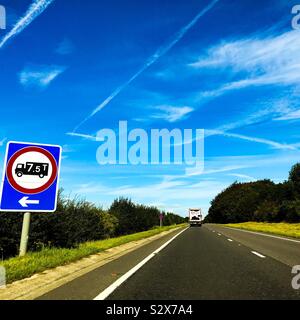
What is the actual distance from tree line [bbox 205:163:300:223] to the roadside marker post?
79290mm

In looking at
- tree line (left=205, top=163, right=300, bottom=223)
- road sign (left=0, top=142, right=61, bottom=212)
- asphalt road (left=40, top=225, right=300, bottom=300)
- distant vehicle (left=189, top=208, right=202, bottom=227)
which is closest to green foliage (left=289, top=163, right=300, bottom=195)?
tree line (left=205, top=163, right=300, bottom=223)

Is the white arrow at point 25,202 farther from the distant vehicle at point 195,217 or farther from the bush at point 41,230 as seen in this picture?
the distant vehicle at point 195,217

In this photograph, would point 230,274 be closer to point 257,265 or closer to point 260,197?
point 257,265

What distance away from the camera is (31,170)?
1049 cm

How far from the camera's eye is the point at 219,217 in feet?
550

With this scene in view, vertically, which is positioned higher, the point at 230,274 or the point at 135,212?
the point at 135,212

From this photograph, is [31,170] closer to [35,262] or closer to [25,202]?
[25,202]

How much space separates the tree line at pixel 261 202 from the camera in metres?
94.4

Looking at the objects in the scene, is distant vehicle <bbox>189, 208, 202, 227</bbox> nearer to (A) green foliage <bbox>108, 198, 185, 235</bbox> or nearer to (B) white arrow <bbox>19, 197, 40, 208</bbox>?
(A) green foliage <bbox>108, 198, 185, 235</bbox>

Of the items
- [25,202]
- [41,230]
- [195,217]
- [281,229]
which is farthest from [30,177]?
[195,217]

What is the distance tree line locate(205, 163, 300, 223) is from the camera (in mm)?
94375

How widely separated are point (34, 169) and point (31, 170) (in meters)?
0.08
